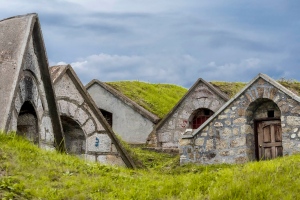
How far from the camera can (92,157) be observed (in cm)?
1312

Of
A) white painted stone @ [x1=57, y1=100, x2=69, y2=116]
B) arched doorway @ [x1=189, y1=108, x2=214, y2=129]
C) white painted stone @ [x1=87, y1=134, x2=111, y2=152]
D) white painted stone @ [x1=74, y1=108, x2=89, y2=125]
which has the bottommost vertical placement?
white painted stone @ [x1=87, y1=134, x2=111, y2=152]

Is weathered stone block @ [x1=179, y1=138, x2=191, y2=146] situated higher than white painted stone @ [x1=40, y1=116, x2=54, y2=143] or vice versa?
weathered stone block @ [x1=179, y1=138, x2=191, y2=146]

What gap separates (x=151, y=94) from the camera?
26891 millimetres

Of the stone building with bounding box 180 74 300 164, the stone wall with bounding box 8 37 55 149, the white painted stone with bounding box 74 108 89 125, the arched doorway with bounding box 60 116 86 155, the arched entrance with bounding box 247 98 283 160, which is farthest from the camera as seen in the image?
the arched entrance with bounding box 247 98 283 160

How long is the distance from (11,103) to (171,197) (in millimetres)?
2984

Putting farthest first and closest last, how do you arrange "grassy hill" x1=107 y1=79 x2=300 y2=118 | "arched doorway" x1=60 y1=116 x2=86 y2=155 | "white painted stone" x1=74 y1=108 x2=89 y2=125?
1. "grassy hill" x1=107 y1=79 x2=300 y2=118
2. "arched doorway" x1=60 y1=116 x2=86 y2=155
3. "white painted stone" x1=74 y1=108 x2=89 y2=125

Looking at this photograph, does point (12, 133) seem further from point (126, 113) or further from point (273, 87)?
point (126, 113)

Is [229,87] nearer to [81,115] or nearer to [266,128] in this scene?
[266,128]

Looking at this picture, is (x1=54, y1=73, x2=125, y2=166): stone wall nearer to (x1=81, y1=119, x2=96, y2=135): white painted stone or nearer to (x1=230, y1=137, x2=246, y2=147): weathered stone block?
(x1=81, y1=119, x2=96, y2=135): white painted stone

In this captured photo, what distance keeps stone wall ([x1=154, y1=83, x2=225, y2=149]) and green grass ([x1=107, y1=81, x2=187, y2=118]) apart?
2.60ft

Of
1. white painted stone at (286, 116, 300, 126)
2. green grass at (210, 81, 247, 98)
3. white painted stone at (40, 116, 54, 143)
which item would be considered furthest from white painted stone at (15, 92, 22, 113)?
green grass at (210, 81, 247, 98)

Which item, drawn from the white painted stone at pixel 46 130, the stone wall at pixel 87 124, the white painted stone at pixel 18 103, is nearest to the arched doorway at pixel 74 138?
the stone wall at pixel 87 124

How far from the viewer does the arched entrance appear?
18.5m

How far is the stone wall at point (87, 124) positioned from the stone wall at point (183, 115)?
10731 millimetres
